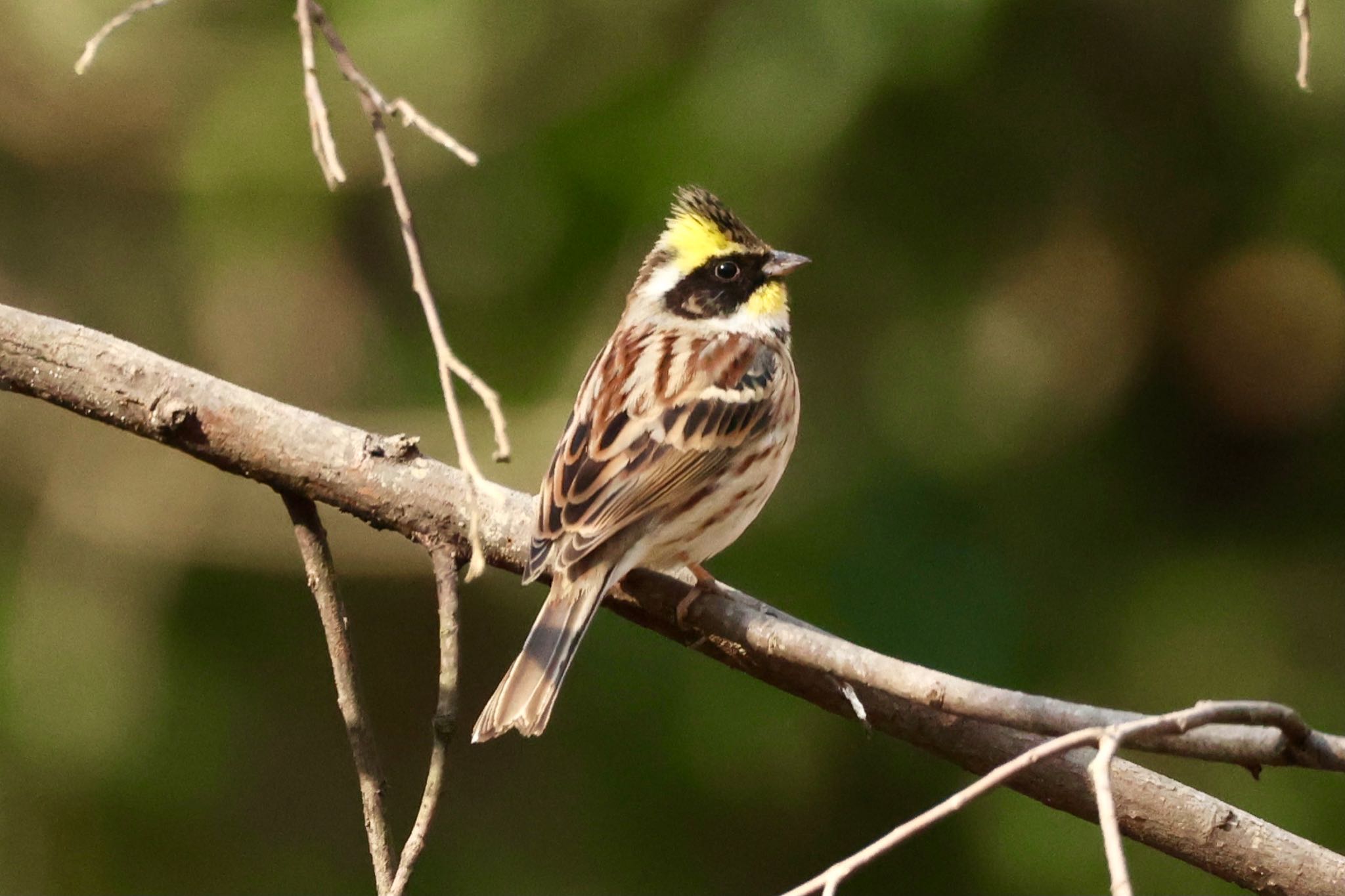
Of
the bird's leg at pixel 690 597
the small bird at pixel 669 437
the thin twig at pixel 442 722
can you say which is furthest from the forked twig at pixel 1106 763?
the small bird at pixel 669 437

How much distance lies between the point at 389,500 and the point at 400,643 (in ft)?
8.09

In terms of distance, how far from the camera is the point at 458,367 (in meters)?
2.08

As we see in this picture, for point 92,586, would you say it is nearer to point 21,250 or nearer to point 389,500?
point 21,250

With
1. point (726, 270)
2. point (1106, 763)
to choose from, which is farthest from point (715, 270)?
point (1106, 763)

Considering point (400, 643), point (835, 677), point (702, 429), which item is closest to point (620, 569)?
point (702, 429)

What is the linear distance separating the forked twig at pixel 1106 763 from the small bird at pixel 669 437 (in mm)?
1241

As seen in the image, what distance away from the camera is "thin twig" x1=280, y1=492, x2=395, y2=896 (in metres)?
2.62

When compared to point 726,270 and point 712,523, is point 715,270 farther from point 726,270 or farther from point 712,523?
point 712,523

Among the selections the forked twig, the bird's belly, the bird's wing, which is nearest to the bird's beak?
the bird's wing

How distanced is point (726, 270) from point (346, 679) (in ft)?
5.96

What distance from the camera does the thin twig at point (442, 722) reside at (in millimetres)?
2439

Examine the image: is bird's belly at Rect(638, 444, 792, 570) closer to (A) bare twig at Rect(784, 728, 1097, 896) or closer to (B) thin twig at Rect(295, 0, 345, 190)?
(B) thin twig at Rect(295, 0, 345, 190)

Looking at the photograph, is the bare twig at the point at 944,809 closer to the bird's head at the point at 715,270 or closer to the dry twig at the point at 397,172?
the dry twig at the point at 397,172

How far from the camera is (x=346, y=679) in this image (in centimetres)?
280
